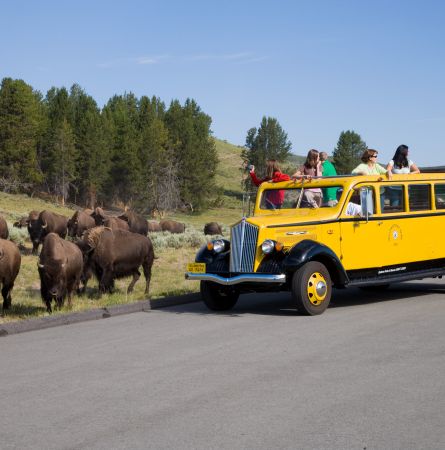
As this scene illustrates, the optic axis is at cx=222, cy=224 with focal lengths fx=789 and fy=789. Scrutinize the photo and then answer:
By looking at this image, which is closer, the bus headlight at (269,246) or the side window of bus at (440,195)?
the bus headlight at (269,246)

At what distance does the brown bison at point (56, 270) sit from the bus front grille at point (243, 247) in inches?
114

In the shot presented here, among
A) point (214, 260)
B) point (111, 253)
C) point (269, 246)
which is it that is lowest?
point (214, 260)

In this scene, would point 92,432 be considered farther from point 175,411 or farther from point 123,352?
point 123,352

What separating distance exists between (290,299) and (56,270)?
4.16 metres

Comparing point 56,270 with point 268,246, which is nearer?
point 268,246

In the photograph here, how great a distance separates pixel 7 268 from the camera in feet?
46.1

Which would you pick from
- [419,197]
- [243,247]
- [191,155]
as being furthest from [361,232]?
[191,155]

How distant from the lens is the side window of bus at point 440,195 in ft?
46.2

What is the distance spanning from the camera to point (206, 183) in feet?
301

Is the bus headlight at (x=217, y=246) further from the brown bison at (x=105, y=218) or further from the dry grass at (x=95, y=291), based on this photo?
the brown bison at (x=105, y=218)

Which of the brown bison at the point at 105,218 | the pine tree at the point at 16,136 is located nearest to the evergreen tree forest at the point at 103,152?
the pine tree at the point at 16,136

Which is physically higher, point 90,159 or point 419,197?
point 90,159

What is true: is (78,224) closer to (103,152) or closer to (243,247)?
(243,247)

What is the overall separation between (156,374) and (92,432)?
2.00 metres
